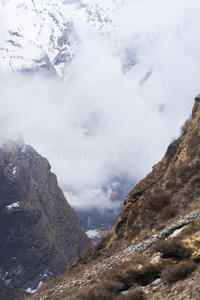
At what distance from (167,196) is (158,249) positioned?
1648 centimetres

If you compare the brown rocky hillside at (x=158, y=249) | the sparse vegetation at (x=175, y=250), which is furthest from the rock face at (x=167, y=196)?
the sparse vegetation at (x=175, y=250)

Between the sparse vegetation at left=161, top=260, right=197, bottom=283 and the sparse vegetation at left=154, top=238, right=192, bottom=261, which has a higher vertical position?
the sparse vegetation at left=154, top=238, right=192, bottom=261

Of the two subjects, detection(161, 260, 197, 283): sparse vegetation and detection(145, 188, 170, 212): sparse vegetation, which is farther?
detection(145, 188, 170, 212): sparse vegetation

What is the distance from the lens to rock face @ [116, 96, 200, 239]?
27.5 m

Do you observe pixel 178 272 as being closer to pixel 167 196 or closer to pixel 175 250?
pixel 175 250

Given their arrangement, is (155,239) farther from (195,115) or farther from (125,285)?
(195,115)

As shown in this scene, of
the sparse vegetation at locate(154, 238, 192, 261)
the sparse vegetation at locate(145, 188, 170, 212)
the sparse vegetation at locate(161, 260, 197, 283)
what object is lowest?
the sparse vegetation at locate(161, 260, 197, 283)

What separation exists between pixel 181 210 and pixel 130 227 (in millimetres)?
10087

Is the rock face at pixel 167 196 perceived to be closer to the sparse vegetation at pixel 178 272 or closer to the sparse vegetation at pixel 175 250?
the sparse vegetation at pixel 175 250

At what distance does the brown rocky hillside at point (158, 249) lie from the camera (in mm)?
11719

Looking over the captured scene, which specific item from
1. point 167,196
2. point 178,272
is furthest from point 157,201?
point 178,272

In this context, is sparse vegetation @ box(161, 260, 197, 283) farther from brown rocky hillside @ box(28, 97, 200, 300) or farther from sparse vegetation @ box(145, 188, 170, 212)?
sparse vegetation @ box(145, 188, 170, 212)

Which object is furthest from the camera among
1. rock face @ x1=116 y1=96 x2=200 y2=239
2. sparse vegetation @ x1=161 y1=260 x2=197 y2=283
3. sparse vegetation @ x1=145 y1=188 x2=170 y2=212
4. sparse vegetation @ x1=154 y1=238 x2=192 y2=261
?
sparse vegetation @ x1=145 y1=188 x2=170 y2=212

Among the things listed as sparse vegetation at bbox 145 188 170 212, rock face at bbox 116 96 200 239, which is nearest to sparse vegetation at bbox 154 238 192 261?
rock face at bbox 116 96 200 239
